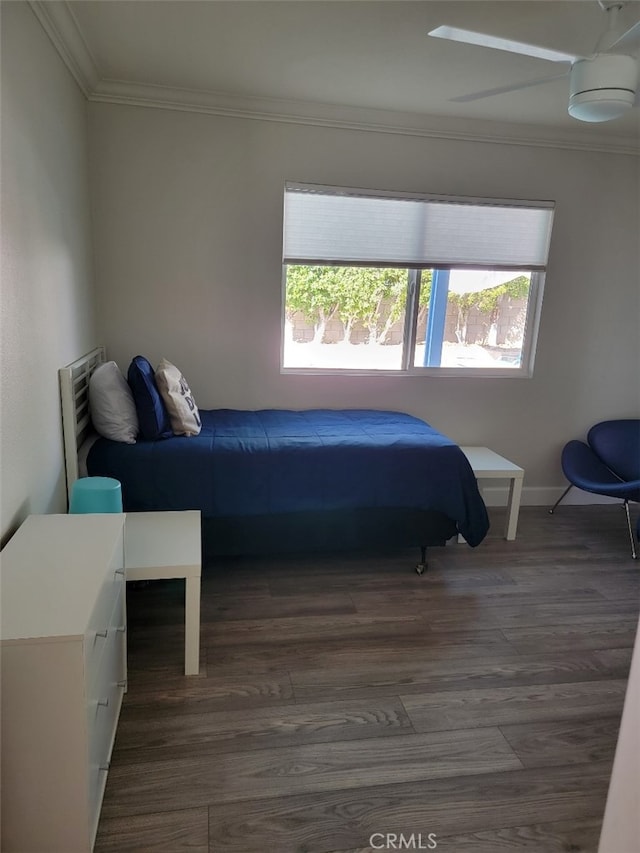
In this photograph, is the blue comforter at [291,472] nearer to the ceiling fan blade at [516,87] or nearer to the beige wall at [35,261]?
the beige wall at [35,261]

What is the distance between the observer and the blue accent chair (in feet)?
12.3

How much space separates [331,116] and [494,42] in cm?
161

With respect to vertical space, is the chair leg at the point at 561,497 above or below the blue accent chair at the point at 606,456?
below

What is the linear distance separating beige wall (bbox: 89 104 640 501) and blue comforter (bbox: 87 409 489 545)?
2.38ft

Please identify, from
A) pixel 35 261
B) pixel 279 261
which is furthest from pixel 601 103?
pixel 35 261

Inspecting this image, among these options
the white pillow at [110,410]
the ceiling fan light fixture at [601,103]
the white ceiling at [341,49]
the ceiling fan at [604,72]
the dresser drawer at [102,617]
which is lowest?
the dresser drawer at [102,617]

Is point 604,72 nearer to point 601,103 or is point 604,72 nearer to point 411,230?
point 601,103

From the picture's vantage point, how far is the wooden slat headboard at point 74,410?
237 cm

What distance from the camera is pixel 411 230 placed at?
3.58 meters

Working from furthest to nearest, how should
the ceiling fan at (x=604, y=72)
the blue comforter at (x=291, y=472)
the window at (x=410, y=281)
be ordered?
the window at (x=410, y=281)
the blue comforter at (x=291, y=472)
the ceiling fan at (x=604, y=72)

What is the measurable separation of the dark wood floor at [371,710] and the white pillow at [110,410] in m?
0.77

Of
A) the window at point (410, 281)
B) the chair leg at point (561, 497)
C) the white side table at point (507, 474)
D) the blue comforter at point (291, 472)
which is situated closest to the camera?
the blue comforter at point (291, 472)

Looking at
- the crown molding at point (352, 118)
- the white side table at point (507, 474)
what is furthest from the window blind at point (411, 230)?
the white side table at point (507, 474)

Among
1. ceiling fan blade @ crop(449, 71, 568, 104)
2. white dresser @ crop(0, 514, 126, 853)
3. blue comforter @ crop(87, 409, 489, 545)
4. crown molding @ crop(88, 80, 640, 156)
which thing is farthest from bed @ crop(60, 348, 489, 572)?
ceiling fan blade @ crop(449, 71, 568, 104)
